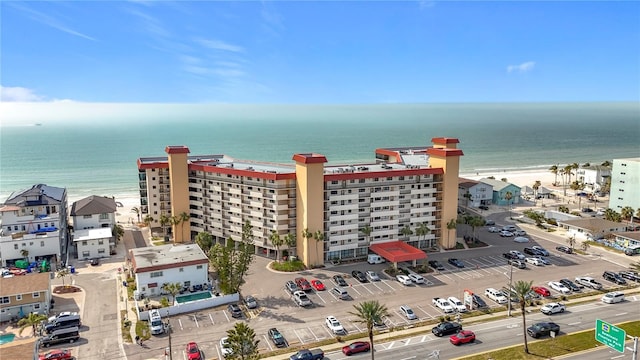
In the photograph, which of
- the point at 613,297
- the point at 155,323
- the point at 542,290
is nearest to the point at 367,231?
the point at 542,290

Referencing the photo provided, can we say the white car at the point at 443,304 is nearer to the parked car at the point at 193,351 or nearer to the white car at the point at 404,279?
the white car at the point at 404,279

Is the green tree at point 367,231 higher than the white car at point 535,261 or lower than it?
higher

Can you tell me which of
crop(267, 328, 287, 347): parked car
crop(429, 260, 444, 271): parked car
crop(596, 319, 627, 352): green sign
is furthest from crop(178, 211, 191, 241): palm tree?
Result: crop(596, 319, 627, 352): green sign

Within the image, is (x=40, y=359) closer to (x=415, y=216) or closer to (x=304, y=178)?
(x=304, y=178)

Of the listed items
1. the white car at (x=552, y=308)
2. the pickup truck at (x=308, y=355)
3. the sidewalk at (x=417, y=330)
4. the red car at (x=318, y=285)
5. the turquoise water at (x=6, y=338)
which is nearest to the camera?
the pickup truck at (x=308, y=355)

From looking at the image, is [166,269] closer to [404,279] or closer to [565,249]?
[404,279]

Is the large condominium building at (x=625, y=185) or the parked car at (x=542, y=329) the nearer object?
the parked car at (x=542, y=329)

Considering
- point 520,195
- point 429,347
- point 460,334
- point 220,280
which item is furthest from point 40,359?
point 520,195

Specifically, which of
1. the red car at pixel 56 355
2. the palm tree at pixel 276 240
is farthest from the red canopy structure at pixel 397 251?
the red car at pixel 56 355
